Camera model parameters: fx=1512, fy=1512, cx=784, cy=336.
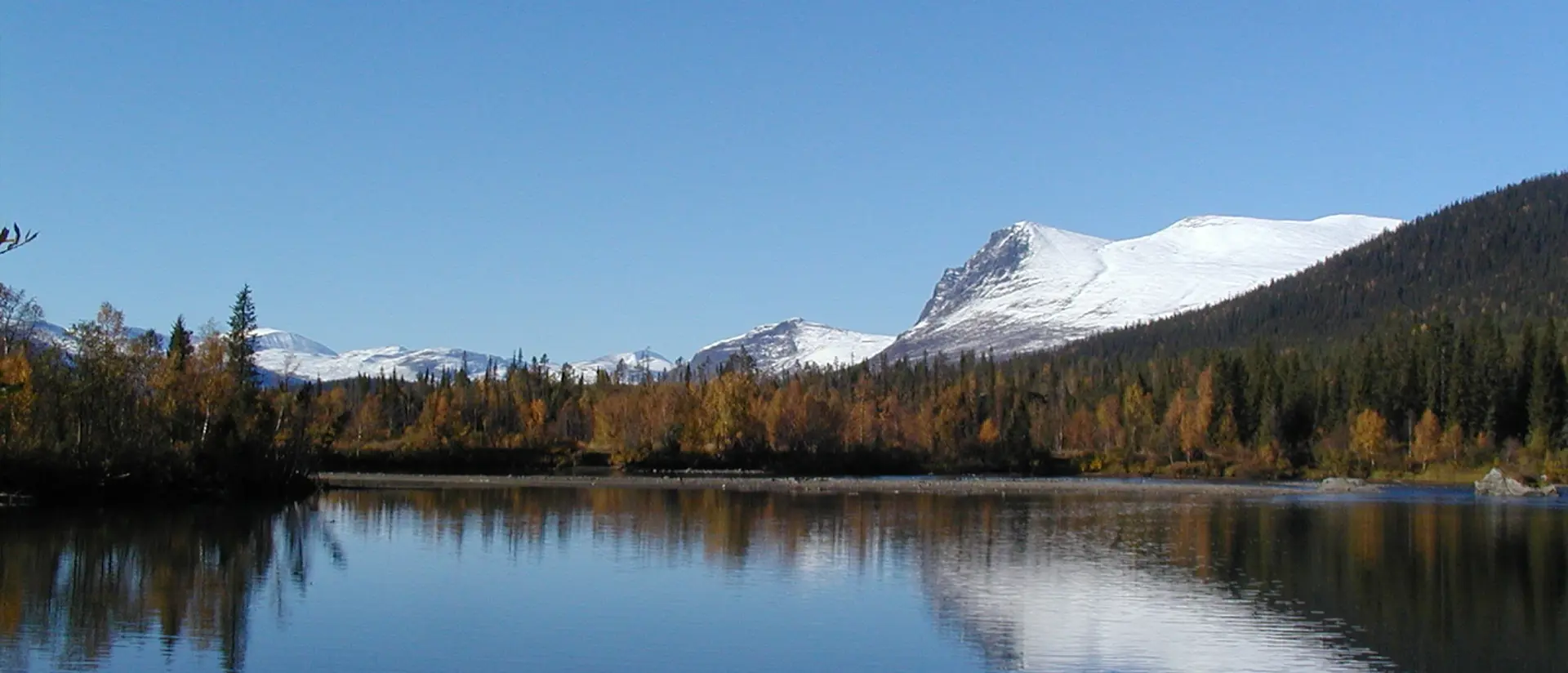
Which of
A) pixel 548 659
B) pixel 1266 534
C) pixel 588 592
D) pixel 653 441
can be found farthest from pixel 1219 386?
pixel 548 659

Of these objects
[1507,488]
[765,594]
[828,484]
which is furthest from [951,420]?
[765,594]

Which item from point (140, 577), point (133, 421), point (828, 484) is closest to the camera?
point (140, 577)

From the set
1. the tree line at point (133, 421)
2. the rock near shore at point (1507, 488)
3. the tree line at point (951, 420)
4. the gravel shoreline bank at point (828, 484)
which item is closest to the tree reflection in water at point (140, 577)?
the tree line at point (133, 421)

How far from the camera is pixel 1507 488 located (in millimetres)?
94375

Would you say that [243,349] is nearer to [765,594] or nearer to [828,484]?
[828,484]

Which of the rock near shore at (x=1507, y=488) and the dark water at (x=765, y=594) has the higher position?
the rock near shore at (x=1507, y=488)

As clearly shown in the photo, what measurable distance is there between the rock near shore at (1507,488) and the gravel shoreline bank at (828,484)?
10564mm

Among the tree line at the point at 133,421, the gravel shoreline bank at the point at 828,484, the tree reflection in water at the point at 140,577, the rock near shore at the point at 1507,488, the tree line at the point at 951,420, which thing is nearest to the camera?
the tree reflection in water at the point at 140,577

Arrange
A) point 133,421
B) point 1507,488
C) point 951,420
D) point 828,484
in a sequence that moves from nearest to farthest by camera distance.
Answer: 1. point 133,421
2. point 1507,488
3. point 828,484
4. point 951,420

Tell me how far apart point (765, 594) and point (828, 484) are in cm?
7002

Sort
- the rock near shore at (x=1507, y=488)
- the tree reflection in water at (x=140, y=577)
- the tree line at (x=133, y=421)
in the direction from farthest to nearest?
the rock near shore at (x=1507, y=488) → the tree line at (x=133, y=421) → the tree reflection in water at (x=140, y=577)

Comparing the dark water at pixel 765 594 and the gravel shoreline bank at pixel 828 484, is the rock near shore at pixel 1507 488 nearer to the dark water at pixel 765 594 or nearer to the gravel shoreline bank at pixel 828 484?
the gravel shoreline bank at pixel 828 484

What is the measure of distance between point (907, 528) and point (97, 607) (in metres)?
34.6

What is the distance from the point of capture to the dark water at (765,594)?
28.4 m
